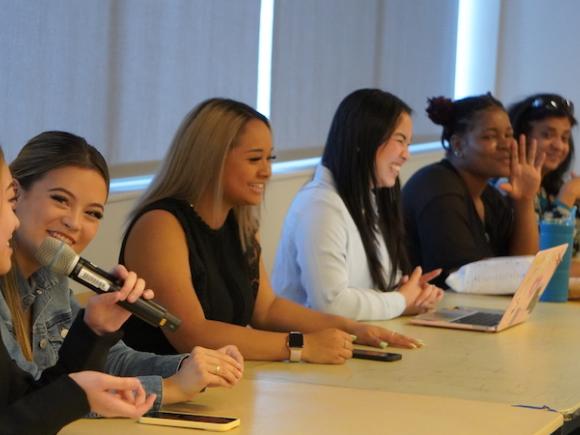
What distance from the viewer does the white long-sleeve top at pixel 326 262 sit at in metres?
3.02

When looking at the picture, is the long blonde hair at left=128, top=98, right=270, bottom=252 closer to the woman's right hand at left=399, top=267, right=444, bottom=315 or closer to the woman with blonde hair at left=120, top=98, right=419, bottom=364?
the woman with blonde hair at left=120, top=98, right=419, bottom=364

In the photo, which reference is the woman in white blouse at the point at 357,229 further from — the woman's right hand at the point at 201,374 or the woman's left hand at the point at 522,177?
the woman's right hand at the point at 201,374

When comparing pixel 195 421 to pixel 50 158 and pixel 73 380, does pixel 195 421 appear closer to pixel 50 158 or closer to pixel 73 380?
pixel 73 380

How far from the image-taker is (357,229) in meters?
3.21

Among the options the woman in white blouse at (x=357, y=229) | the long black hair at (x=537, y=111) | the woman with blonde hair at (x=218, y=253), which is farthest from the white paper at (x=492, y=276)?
the long black hair at (x=537, y=111)

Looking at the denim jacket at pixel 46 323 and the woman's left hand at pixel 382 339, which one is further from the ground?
the denim jacket at pixel 46 323

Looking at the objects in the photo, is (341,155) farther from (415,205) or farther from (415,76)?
(415,76)

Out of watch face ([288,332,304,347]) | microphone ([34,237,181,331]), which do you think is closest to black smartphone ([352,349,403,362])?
watch face ([288,332,304,347])

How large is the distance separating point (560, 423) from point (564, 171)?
2.84m

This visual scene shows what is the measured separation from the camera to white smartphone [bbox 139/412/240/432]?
1788 mm

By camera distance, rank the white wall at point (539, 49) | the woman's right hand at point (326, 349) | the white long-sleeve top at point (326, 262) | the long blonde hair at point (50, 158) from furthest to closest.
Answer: the white wall at point (539, 49)
the white long-sleeve top at point (326, 262)
the woman's right hand at point (326, 349)
the long blonde hair at point (50, 158)

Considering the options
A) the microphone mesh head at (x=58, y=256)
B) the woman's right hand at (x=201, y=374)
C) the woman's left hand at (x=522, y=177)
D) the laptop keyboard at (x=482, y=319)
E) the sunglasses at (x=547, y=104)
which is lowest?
the laptop keyboard at (x=482, y=319)

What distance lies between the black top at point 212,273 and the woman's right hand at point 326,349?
30 cm

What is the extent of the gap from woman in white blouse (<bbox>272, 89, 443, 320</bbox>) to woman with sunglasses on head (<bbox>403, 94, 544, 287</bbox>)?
15.0 inches
